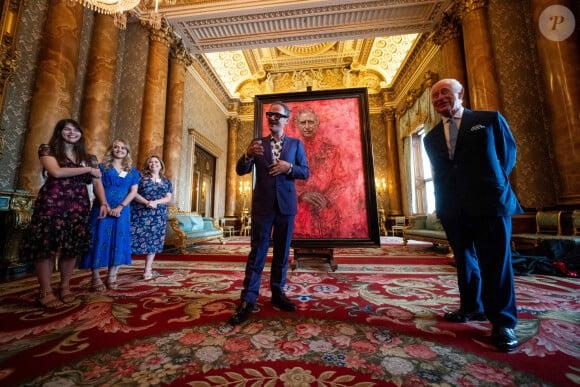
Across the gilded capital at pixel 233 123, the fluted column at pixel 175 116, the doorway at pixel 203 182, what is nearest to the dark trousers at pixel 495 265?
the fluted column at pixel 175 116

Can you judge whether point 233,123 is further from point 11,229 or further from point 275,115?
point 275,115

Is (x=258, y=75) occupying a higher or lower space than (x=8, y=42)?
higher

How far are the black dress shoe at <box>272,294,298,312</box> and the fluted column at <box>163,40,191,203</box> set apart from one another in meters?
5.36

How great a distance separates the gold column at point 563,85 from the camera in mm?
3789

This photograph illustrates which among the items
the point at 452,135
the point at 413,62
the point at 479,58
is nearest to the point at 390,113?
the point at 413,62

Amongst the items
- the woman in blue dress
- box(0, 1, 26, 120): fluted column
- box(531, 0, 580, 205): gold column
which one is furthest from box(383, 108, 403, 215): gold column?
box(0, 1, 26, 120): fluted column

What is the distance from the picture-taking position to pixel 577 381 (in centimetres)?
99

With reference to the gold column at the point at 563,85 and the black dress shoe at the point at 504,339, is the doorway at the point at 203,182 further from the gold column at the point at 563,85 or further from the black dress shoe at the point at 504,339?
the gold column at the point at 563,85

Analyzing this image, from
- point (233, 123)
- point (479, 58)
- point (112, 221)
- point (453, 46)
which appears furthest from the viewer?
point (233, 123)

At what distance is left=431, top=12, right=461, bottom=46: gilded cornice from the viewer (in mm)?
5863

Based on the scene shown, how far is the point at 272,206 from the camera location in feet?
5.82

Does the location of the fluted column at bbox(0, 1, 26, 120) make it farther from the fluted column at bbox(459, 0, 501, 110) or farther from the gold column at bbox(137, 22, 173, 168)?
the fluted column at bbox(459, 0, 501, 110)

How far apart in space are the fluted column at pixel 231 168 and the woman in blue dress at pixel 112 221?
8.79m

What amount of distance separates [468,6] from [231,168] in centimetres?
986
